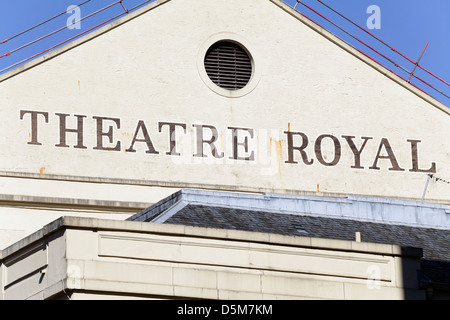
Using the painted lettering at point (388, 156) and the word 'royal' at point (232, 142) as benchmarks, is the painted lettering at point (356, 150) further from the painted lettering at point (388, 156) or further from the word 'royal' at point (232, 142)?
the painted lettering at point (388, 156)

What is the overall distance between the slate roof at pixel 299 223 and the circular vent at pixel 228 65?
32.5ft

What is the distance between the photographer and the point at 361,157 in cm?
4834

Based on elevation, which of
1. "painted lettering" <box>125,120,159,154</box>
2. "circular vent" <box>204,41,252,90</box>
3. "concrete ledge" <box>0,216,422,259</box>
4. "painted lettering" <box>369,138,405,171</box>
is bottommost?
"concrete ledge" <box>0,216,422,259</box>

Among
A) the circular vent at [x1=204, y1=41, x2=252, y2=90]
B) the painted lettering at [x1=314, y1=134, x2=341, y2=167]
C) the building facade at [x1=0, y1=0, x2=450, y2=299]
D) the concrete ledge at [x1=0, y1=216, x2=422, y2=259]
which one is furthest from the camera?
the painted lettering at [x1=314, y1=134, x2=341, y2=167]

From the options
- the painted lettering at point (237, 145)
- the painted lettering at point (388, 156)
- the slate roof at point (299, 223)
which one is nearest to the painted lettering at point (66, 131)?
the painted lettering at point (237, 145)

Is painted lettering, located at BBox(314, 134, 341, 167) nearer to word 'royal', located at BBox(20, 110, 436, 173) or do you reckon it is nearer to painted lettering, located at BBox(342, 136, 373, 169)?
word 'royal', located at BBox(20, 110, 436, 173)

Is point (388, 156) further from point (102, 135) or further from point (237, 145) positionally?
point (102, 135)

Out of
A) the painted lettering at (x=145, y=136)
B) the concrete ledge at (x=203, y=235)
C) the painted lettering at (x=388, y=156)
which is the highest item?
the painted lettering at (x=145, y=136)

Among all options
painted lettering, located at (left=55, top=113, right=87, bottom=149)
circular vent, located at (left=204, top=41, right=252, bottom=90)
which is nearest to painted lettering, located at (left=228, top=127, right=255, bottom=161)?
circular vent, located at (left=204, top=41, right=252, bottom=90)

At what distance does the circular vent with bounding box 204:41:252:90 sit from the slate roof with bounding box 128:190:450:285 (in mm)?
9921

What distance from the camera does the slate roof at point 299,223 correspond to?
112 feet

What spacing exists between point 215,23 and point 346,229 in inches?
487

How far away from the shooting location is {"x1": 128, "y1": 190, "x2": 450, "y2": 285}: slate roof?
34.2 m

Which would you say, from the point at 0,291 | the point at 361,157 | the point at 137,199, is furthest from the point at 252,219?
the point at 361,157
